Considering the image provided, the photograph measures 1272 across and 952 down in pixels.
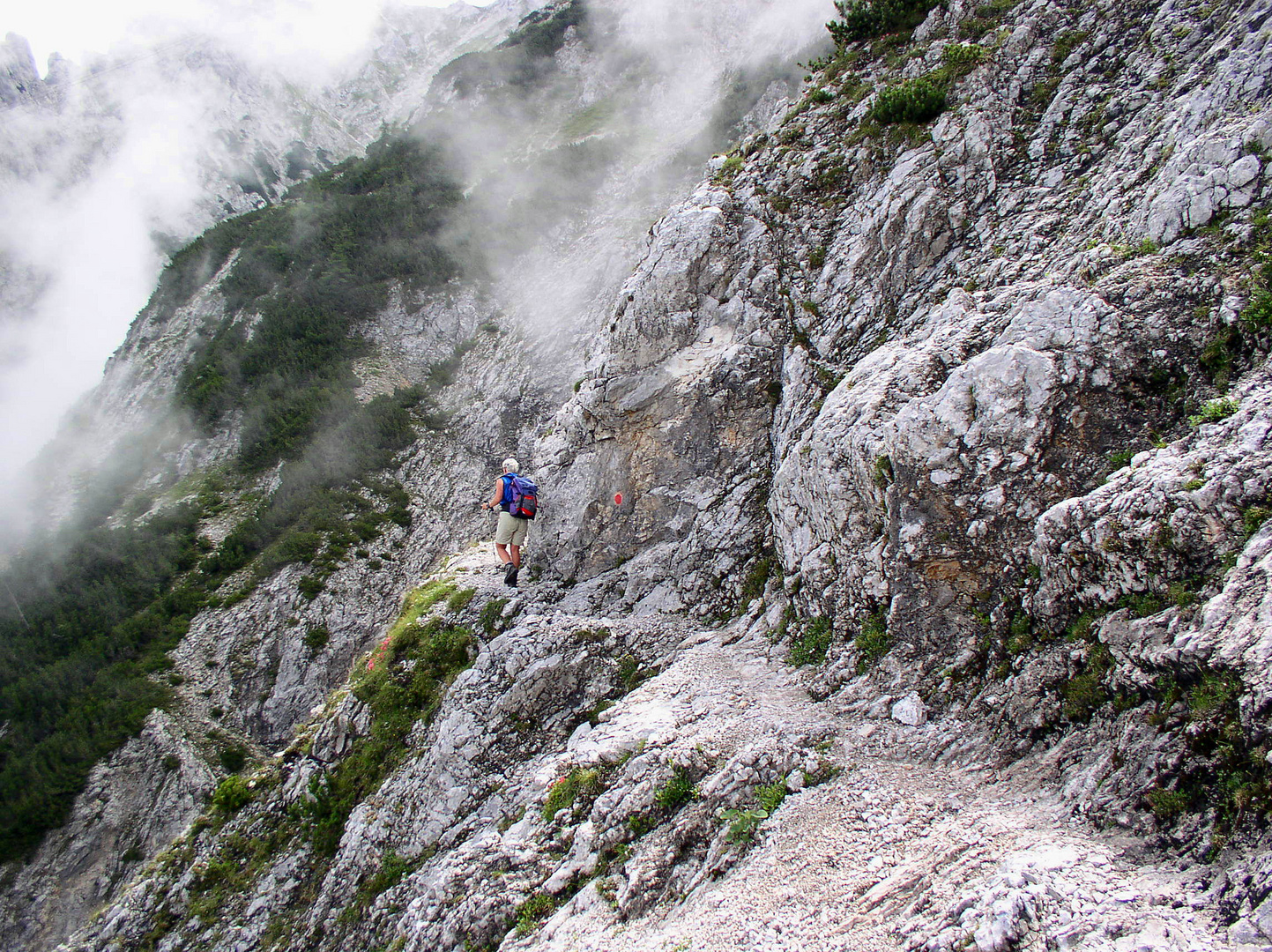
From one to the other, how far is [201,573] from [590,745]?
89.4ft

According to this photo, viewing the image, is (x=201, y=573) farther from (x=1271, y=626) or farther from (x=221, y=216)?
(x=221, y=216)

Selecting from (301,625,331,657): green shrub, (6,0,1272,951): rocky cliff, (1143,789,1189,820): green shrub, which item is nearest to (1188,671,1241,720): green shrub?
(6,0,1272,951): rocky cliff

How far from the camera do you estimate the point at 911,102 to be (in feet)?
42.1

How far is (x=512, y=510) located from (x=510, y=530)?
64 cm

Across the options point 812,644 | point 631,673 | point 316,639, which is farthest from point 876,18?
point 316,639

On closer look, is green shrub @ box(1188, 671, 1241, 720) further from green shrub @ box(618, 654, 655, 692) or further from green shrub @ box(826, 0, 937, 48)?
green shrub @ box(826, 0, 937, 48)

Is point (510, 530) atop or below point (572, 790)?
atop

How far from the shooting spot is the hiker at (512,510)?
1470 cm

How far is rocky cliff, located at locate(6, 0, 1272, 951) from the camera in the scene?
494 centimetres

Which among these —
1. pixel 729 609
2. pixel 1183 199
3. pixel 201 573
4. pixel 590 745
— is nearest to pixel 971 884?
pixel 590 745

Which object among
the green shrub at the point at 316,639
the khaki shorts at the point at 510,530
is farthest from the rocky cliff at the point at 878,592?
the green shrub at the point at 316,639

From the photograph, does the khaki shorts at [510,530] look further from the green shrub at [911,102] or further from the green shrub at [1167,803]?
the green shrub at [911,102]

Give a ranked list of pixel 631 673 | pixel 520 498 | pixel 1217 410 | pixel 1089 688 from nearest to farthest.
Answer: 1. pixel 1089 688
2. pixel 1217 410
3. pixel 631 673
4. pixel 520 498

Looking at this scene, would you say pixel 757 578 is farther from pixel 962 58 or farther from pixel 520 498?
pixel 962 58
